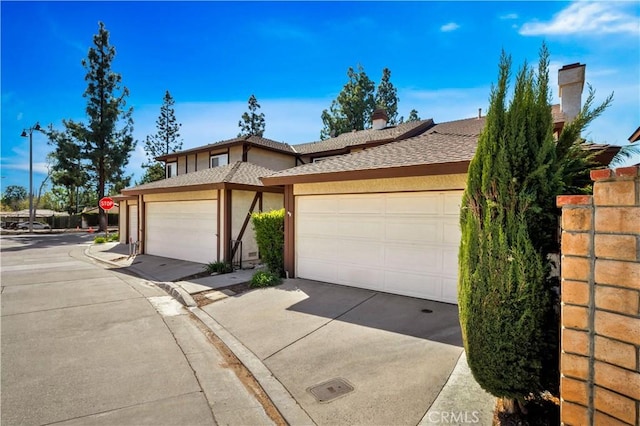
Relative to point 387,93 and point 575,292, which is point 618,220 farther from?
point 387,93

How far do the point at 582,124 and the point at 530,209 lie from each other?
1.10 m

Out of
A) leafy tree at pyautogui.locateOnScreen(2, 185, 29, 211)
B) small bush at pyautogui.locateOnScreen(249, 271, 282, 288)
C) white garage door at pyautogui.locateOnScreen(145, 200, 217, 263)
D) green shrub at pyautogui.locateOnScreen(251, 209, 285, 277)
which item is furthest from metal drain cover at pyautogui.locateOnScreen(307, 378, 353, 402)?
leafy tree at pyautogui.locateOnScreen(2, 185, 29, 211)

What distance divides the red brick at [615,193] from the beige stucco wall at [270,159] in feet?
57.0

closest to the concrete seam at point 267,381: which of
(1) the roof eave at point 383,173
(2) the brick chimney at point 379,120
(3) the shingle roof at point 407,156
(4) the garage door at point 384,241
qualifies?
(4) the garage door at point 384,241

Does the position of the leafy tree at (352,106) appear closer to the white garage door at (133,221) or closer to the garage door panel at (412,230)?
the white garage door at (133,221)

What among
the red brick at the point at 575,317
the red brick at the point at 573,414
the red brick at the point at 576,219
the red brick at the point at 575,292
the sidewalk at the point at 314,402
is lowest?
the sidewalk at the point at 314,402

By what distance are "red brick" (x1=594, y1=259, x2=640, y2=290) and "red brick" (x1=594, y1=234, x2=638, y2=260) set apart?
4 centimetres

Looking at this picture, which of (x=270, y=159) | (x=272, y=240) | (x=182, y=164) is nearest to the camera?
(x=272, y=240)

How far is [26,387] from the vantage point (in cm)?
369

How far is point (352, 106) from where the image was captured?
1344 inches

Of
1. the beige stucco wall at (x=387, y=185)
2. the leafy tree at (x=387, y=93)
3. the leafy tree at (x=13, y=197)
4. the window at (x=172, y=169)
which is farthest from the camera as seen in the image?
the leafy tree at (x=13, y=197)

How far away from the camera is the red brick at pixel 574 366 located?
2.06 meters

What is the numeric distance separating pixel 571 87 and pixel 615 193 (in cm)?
1146

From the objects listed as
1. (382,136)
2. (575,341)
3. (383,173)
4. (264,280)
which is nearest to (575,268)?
(575,341)
